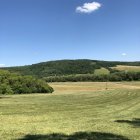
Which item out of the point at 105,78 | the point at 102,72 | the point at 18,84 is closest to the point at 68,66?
the point at 102,72

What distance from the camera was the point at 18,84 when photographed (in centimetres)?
5306

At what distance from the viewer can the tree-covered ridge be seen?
43.8m

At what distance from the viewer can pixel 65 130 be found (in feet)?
53.4

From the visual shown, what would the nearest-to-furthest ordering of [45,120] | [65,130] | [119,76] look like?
1. [65,130]
2. [45,120]
3. [119,76]

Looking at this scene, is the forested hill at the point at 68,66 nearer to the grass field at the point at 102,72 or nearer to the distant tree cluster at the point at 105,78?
the grass field at the point at 102,72

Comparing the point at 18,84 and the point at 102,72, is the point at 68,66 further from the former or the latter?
→ the point at 18,84

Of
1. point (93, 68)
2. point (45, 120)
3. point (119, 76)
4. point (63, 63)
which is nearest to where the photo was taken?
point (45, 120)

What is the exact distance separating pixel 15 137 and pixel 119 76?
11109 cm

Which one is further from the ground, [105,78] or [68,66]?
[68,66]

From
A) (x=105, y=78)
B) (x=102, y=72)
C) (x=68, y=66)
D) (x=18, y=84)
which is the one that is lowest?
(x=105, y=78)

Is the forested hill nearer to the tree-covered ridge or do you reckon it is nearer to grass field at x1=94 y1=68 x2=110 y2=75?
grass field at x1=94 y1=68 x2=110 y2=75

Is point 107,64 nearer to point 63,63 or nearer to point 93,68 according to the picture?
point 93,68

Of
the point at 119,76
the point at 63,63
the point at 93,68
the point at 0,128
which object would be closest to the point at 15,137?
the point at 0,128

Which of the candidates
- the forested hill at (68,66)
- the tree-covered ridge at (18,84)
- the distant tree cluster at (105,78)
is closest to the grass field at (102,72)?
the forested hill at (68,66)
